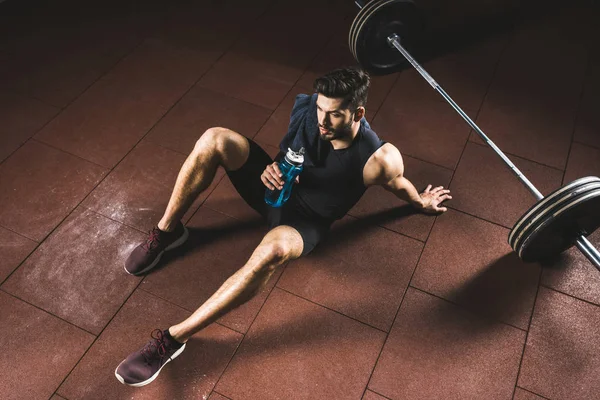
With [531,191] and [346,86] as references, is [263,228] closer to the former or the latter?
[346,86]

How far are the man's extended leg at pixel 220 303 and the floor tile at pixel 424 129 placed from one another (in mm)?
1184

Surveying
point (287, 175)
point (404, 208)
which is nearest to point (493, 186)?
point (404, 208)

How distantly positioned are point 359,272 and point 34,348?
1443mm

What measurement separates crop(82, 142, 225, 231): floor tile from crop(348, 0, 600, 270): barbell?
115cm

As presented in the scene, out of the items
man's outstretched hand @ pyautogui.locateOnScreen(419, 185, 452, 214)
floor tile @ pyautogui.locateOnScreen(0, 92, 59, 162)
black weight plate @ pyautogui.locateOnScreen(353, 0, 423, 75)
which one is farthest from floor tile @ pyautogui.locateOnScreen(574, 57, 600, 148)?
floor tile @ pyautogui.locateOnScreen(0, 92, 59, 162)

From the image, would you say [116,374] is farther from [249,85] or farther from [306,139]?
[249,85]

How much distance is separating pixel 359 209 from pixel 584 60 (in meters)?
2.00

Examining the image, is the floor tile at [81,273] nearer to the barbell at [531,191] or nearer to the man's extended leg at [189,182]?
the man's extended leg at [189,182]

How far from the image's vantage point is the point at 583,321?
211 cm

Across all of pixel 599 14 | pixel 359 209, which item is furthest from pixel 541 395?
pixel 599 14

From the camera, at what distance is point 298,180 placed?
6.29 feet

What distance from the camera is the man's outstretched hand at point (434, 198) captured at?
2400mm

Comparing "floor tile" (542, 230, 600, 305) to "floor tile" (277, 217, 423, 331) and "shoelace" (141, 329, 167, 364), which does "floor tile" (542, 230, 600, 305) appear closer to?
"floor tile" (277, 217, 423, 331)

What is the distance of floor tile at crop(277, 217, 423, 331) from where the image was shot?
2152mm
